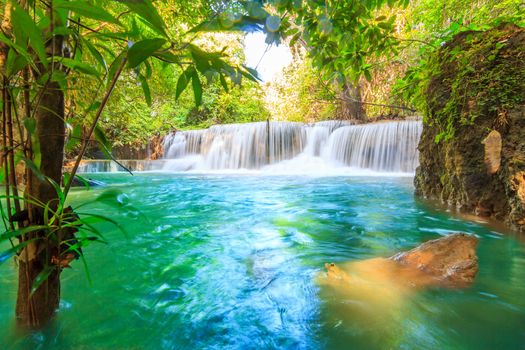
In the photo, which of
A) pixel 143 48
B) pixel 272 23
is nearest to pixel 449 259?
pixel 272 23

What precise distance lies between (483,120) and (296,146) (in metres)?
10.3

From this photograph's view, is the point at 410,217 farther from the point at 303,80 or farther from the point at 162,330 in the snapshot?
the point at 303,80

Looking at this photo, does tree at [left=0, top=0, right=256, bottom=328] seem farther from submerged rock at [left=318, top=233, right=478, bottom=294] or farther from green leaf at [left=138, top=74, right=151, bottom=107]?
submerged rock at [left=318, top=233, right=478, bottom=294]

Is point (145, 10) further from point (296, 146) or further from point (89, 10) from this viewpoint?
point (296, 146)

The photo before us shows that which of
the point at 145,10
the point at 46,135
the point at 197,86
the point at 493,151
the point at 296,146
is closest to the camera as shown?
the point at 145,10

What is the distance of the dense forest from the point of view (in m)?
0.84

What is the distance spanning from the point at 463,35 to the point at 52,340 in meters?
5.40

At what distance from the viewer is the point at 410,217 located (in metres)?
3.94

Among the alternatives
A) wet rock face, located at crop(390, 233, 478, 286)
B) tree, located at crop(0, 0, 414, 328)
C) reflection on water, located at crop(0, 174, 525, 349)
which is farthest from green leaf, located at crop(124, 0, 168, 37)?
wet rock face, located at crop(390, 233, 478, 286)

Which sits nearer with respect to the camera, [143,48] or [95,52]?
[143,48]

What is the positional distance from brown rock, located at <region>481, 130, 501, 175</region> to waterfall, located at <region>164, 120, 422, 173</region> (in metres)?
7.11

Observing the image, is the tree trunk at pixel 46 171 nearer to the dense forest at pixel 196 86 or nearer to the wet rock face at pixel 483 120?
the dense forest at pixel 196 86

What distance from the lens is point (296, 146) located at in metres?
13.8

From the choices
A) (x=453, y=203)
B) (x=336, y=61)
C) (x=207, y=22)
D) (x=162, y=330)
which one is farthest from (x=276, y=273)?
(x=453, y=203)
